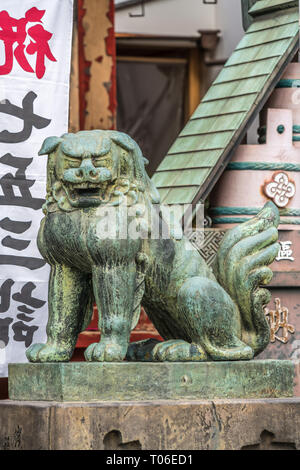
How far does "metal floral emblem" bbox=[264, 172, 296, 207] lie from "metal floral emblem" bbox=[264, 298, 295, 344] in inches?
24.8

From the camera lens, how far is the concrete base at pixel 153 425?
3.90 metres

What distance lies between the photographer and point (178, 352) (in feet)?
13.8

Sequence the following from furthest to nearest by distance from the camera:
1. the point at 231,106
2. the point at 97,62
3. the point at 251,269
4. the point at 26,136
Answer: the point at 97,62
the point at 231,106
the point at 26,136
the point at 251,269

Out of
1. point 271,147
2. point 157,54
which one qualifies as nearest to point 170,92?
point 157,54

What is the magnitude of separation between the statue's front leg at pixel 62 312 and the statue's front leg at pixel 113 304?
13cm

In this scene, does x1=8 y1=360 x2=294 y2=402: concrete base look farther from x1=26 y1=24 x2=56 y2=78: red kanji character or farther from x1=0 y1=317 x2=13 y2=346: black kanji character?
x1=26 y1=24 x2=56 y2=78: red kanji character

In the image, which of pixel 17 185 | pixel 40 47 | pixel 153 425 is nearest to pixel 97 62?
pixel 40 47

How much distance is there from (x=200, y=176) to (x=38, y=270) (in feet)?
3.54

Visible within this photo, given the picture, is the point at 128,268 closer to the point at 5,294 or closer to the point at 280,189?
the point at 5,294

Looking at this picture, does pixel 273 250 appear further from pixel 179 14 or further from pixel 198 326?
pixel 179 14

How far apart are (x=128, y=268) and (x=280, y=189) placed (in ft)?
7.03

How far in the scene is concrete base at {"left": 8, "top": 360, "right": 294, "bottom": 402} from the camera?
13.1 feet

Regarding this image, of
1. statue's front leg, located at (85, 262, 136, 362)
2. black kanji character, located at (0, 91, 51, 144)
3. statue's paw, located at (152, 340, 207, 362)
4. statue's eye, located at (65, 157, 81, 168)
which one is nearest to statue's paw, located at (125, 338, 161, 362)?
statue's paw, located at (152, 340, 207, 362)

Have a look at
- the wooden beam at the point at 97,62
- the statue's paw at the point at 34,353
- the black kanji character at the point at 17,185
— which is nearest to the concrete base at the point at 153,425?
the statue's paw at the point at 34,353
